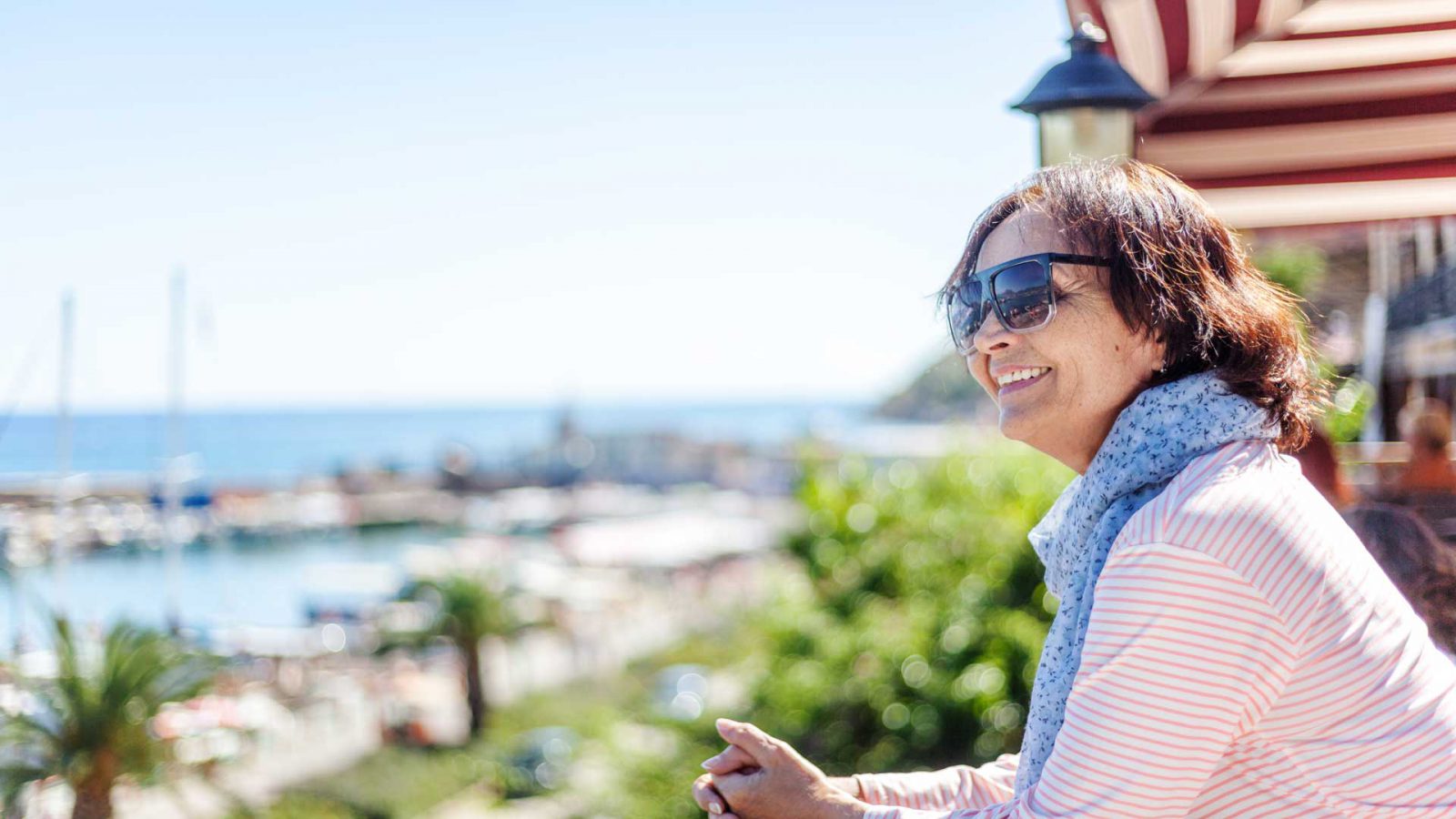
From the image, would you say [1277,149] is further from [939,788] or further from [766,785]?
[766,785]

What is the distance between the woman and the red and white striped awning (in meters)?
1.36

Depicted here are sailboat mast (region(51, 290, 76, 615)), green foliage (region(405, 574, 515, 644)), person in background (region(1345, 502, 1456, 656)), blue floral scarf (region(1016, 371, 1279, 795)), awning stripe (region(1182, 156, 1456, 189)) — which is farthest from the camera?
green foliage (region(405, 574, 515, 644))

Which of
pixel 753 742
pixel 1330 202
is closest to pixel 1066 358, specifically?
pixel 753 742

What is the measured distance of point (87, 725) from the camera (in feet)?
23.7

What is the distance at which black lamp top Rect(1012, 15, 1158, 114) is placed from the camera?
2.31 metres

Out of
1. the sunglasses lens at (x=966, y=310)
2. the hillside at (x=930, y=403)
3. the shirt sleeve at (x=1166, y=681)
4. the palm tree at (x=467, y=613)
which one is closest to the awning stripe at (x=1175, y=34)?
the sunglasses lens at (x=966, y=310)

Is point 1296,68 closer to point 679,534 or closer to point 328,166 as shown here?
point 679,534

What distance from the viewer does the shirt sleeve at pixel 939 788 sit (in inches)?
54.9

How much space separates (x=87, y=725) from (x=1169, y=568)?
7.69 metres

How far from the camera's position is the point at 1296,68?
2762 millimetres

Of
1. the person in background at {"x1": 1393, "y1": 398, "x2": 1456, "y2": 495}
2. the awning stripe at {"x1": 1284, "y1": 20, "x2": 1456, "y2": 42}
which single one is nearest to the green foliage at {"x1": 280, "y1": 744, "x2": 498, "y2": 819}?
the person in background at {"x1": 1393, "y1": 398, "x2": 1456, "y2": 495}

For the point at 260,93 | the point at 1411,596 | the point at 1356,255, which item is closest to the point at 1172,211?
the point at 1411,596

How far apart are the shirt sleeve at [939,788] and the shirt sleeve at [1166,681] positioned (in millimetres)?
377

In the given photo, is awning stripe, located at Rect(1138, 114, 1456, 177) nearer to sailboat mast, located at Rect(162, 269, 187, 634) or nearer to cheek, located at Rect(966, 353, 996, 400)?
cheek, located at Rect(966, 353, 996, 400)
